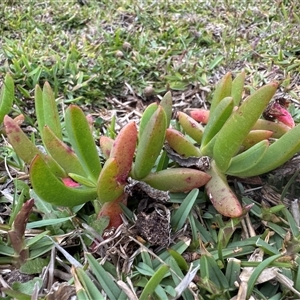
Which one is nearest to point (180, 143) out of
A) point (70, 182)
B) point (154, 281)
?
point (70, 182)

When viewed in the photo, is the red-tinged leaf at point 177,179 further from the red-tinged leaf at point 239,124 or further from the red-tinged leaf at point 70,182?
the red-tinged leaf at point 70,182

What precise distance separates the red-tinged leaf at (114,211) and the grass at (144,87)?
0.03m

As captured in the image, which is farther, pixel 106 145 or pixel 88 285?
pixel 106 145

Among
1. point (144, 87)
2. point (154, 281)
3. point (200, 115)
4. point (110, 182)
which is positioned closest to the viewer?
point (154, 281)

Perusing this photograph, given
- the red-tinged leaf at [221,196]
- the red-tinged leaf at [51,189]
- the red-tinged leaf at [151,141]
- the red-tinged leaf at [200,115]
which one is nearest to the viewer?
the red-tinged leaf at [51,189]

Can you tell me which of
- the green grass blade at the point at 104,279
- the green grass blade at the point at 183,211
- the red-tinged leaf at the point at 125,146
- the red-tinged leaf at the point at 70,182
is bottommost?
the green grass blade at the point at 104,279

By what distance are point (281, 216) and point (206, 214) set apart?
238mm

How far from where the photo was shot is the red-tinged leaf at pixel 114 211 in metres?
1.17

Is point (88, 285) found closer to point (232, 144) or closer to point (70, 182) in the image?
point (70, 182)

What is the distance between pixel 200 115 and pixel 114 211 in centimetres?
53

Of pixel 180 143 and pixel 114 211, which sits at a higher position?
pixel 180 143

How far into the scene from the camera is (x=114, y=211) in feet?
3.84

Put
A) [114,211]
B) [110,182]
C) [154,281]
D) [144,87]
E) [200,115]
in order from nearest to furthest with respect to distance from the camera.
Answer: [154,281]
[110,182]
[114,211]
[200,115]
[144,87]

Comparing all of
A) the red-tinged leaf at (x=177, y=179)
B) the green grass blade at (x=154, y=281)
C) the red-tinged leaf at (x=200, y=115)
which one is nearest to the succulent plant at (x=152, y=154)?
the red-tinged leaf at (x=177, y=179)
